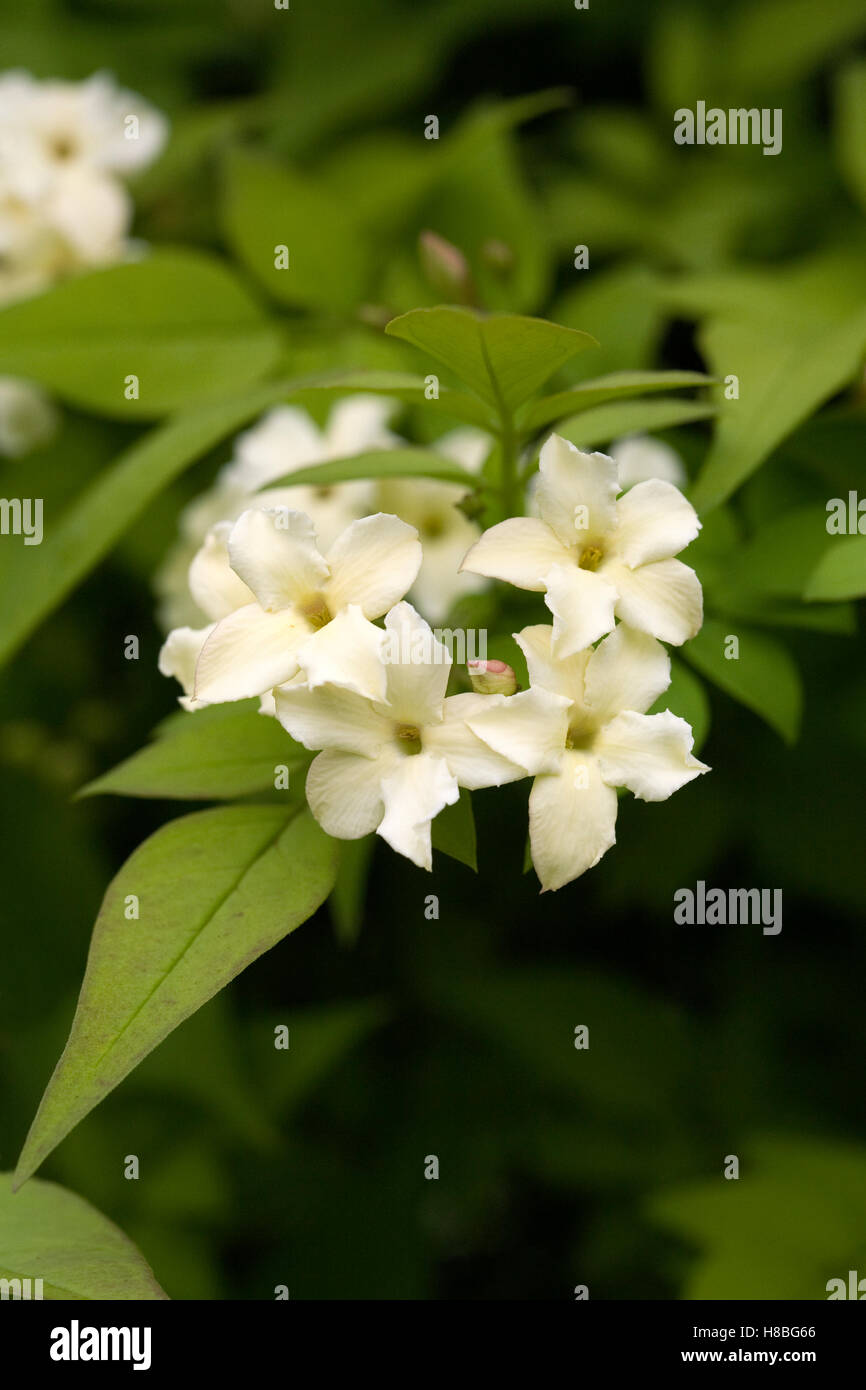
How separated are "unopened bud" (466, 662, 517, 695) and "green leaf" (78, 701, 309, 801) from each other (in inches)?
6.8

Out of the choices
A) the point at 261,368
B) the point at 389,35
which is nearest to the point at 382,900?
the point at 261,368

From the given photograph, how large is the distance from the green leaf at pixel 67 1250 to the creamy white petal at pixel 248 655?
41 cm

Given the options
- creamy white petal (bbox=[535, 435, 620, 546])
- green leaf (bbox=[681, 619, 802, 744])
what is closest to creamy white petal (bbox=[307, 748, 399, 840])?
creamy white petal (bbox=[535, 435, 620, 546])

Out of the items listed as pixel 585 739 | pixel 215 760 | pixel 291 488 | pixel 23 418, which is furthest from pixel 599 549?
pixel 23 418

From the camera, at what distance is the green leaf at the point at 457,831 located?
95cm

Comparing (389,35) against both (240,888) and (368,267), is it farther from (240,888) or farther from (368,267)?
(240,888)

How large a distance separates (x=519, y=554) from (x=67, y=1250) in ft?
2.09

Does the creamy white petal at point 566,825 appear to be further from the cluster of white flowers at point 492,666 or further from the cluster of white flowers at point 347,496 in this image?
the cluster of white flowers at point 347,496

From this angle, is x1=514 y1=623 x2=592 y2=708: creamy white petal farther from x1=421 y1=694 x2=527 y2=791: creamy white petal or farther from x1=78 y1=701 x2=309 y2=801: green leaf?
x1=78 y1=701 x2=309 y2=801: green leaf

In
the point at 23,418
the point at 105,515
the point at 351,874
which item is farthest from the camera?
the point at 23,418

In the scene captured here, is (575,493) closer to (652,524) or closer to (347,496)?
(652,524)

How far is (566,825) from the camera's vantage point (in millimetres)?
916

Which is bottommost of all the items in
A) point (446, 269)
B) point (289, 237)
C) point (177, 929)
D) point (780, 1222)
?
point (780, 1222)

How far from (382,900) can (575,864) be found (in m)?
1.20
